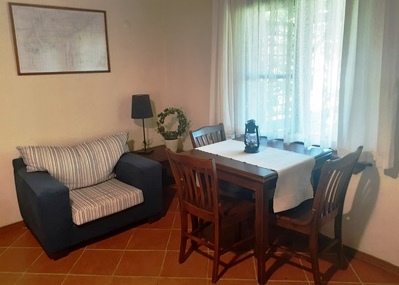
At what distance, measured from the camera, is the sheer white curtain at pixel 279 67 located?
2344mm

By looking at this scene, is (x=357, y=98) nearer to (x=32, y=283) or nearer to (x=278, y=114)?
(x=278, y=114)

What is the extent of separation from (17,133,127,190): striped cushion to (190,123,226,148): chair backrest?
82cm

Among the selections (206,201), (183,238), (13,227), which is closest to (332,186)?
(206,201)

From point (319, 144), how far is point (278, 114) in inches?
17.4

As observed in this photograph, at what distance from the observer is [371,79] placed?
2076 millimetres

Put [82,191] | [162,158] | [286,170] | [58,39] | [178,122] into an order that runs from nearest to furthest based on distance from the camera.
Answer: [286,170] < [82,191] < [58,39] < [162,158] < [178,122]

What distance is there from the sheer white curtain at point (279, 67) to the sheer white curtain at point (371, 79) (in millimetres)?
127

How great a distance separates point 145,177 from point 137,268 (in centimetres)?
78

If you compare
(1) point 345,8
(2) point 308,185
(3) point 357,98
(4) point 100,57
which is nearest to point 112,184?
(4) point 100,57

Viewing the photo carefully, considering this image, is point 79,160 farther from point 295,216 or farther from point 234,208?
point 295,216

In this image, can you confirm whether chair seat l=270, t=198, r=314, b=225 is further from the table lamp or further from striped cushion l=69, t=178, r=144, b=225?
the table lamp

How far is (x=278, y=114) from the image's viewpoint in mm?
2766

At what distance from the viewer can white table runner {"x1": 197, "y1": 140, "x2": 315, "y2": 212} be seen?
6.75 feet

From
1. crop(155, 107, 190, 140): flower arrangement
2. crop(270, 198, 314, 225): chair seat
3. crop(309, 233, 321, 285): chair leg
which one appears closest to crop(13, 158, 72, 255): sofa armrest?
crop(155, 107, 190, 140): flower arrangement
